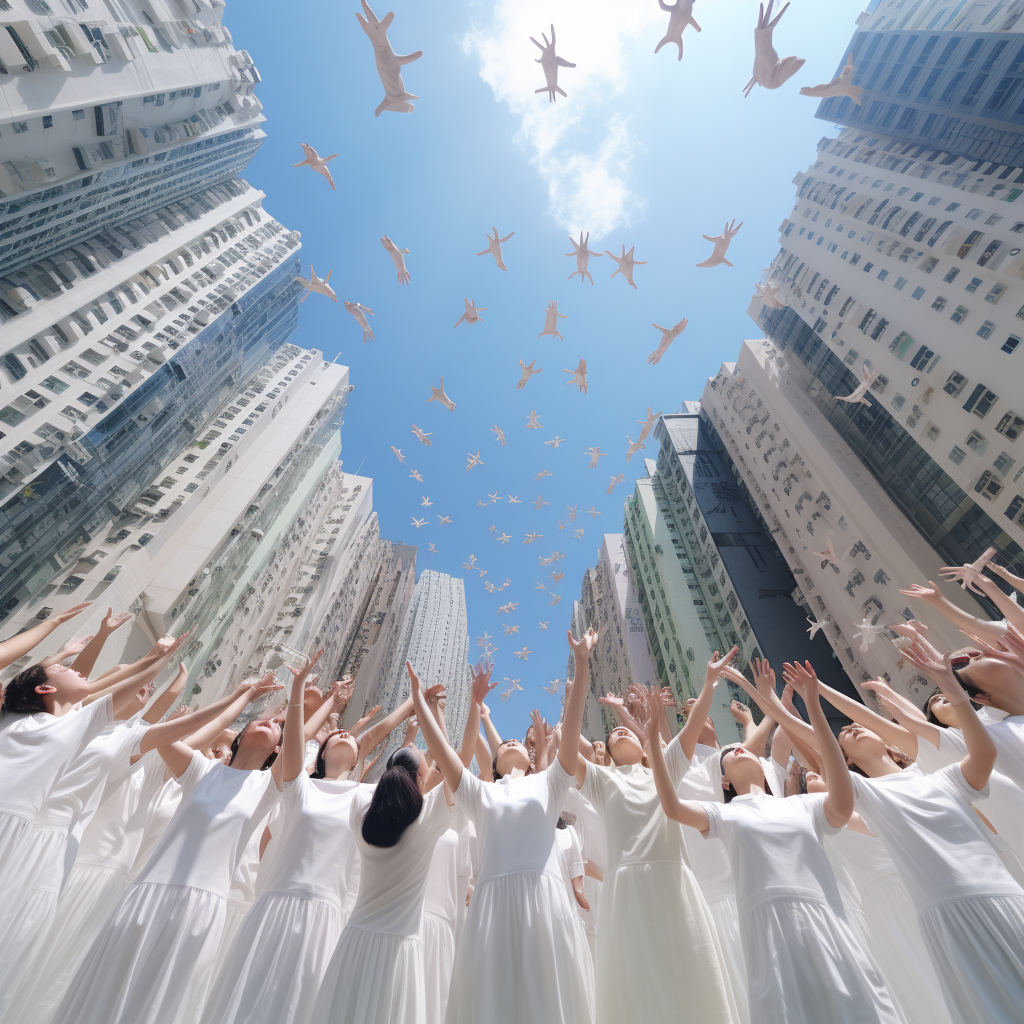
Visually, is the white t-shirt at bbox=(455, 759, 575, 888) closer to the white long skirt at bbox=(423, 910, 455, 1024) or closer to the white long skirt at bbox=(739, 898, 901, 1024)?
the white long skirt at bbox=(423, 910, 455, 1024)

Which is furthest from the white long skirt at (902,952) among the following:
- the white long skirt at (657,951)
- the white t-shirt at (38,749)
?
the white t-shirt at (38,749)

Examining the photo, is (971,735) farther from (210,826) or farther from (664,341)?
(664,341)

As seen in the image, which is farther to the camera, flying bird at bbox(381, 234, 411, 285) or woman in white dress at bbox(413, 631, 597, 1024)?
flying bird at bbox(381, 234, 411, 285)

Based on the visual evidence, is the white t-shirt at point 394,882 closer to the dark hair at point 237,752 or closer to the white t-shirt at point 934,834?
the dark hair at point 237,752

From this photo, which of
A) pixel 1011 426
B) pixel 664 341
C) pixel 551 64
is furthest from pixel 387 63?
pixel 1011 426

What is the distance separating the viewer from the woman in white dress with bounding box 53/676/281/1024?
267 centimetres

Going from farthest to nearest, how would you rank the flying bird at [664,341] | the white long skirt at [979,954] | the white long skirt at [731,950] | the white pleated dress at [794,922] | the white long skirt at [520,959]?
1. the flying bird at [664,341]
2. the white long skirt at [731,950]
3. the white long skirt at [520,959]
4. the white pleated dress at [794,922]
5. the white long skirt at [979,954]

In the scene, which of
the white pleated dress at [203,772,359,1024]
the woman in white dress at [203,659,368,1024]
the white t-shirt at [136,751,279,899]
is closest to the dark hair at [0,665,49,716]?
the white t-shirt at [136,751,279,899]

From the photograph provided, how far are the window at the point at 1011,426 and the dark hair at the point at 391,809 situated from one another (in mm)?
21743

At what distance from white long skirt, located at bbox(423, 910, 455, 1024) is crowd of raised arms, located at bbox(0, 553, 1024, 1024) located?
16 millimetres

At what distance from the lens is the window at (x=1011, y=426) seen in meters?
16.1

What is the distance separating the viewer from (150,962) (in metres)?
2.79

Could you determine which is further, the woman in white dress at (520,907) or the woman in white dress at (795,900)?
the woman in white dress at (520,907)

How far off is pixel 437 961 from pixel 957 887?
3.44 meters
